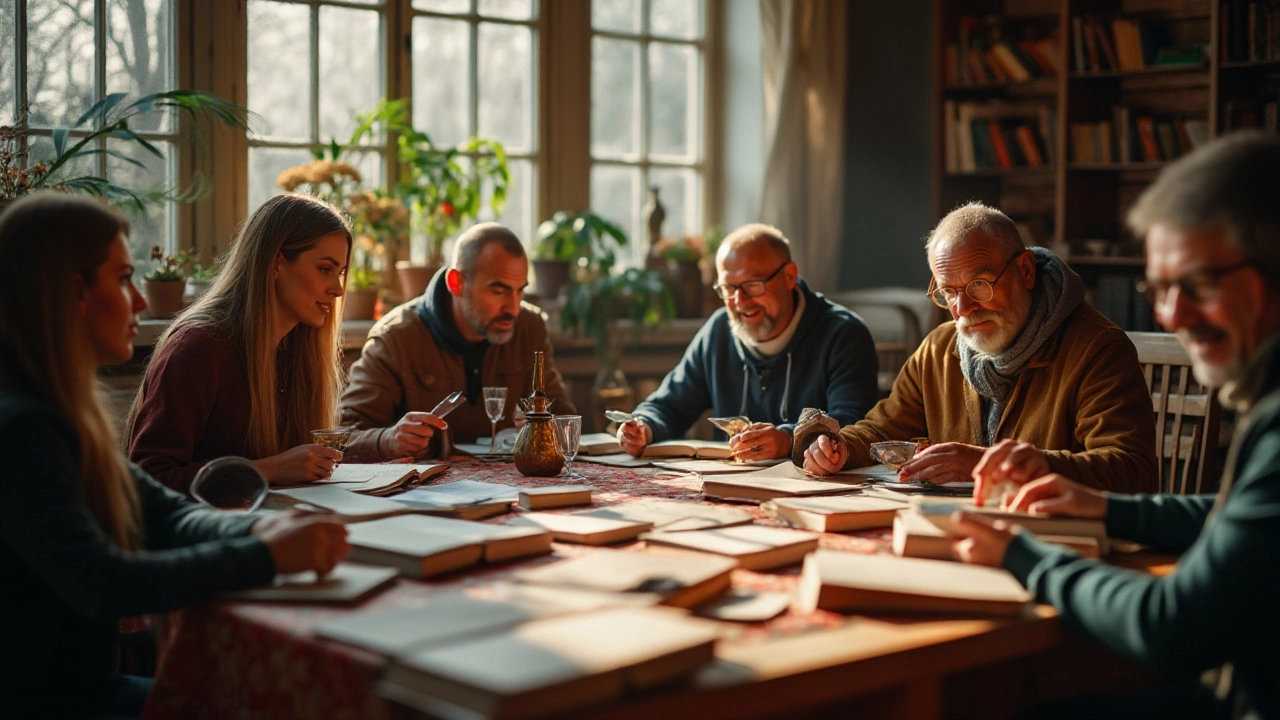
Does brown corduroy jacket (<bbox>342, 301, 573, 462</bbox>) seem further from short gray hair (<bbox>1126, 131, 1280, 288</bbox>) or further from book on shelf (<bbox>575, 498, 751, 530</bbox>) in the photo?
short gray hair (<bbox>1126, 131, 1280, 288</bbox>)

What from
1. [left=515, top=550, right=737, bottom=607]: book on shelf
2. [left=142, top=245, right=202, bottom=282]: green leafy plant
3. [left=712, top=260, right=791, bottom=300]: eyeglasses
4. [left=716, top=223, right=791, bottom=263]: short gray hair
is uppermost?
[left=716, top=223, right=791, bottom=263]: short gray hair

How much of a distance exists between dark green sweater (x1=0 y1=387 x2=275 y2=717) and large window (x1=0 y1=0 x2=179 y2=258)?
2.61m

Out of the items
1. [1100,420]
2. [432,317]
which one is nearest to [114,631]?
[432,317]

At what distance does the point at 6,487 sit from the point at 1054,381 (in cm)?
190

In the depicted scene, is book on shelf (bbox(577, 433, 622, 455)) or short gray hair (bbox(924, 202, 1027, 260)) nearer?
short gray hair (bbox(924, 202, 1027, 260))

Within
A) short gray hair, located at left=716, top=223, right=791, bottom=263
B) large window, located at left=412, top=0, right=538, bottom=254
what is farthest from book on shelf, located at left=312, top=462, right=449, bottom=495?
large window, located at left=412, top=0, right=538, bottom=254

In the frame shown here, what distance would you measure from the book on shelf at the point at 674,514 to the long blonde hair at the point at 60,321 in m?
0.74

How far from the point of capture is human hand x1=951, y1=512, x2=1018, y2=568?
4.96 feet

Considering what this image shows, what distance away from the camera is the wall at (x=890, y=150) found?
5.48m

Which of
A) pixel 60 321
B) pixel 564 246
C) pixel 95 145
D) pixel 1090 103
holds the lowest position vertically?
pixel 60 321

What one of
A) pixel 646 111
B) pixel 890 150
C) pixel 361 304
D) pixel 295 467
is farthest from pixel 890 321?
pixel 295 467

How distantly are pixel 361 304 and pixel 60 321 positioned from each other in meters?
2.74

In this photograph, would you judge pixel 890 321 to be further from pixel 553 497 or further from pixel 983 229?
pixel 553 497

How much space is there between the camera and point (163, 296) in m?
3.69
